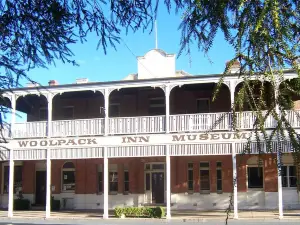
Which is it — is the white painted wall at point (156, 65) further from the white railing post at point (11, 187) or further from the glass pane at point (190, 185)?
the white railing post at point (11, 187)

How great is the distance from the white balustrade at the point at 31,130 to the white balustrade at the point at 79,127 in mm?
630

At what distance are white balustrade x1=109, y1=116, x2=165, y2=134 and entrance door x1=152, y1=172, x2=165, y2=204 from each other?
15.9 ft

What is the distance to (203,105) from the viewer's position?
89.8ft

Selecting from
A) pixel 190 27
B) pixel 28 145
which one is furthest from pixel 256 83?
pixel 28 145

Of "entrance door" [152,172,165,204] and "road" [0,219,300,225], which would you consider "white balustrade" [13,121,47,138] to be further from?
"entrance door" [152,172,165,204]

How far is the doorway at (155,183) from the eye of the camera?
27.0 metres

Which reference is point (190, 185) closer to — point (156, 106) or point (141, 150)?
point (141, 150)

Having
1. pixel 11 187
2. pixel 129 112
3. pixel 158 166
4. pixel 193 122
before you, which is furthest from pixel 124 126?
pixel 11 187

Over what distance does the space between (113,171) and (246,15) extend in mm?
25598

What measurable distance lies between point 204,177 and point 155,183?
303cm

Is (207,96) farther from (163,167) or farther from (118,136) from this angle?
(118,136)

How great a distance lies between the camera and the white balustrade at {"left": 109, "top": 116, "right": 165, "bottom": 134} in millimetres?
23031

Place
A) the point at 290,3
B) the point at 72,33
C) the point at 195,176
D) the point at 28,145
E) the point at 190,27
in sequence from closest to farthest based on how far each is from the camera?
the point at 290,3 < the point at 190,27 < the point at 72,33 < the point at 28,145 < the point at 195,176

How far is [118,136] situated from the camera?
76.4ft
